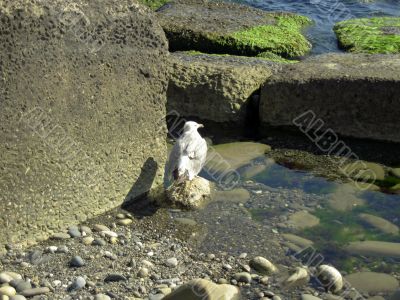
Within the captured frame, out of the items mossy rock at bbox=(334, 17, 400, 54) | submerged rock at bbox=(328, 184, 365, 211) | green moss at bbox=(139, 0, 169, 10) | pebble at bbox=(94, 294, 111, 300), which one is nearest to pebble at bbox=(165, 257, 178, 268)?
pebble at bbox=(94, 294, 111, 300)

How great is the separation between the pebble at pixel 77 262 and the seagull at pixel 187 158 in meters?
1.16

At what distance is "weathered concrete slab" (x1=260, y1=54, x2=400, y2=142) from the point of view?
21.2 ft

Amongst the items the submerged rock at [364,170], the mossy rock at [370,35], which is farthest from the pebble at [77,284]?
the mossy rock at [370,35]

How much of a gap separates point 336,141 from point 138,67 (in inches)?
88.4

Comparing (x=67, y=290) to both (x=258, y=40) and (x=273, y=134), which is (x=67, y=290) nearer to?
(x=273, y=134)

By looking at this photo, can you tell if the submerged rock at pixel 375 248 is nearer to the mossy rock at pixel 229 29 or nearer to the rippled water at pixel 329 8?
the mossy rock at pixel 229 29

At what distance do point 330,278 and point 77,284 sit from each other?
1523 mm

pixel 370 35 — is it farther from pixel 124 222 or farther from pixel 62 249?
pixel 62 249

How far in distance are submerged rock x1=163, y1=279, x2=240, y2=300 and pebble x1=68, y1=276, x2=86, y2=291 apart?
519mm

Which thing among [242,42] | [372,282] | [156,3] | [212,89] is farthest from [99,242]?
[156,3]

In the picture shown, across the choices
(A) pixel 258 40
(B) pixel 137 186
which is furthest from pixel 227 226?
(A) pixel 258 40

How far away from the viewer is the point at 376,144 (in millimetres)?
6559

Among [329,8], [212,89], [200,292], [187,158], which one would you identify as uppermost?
[329,8]

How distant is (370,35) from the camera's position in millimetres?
8906
